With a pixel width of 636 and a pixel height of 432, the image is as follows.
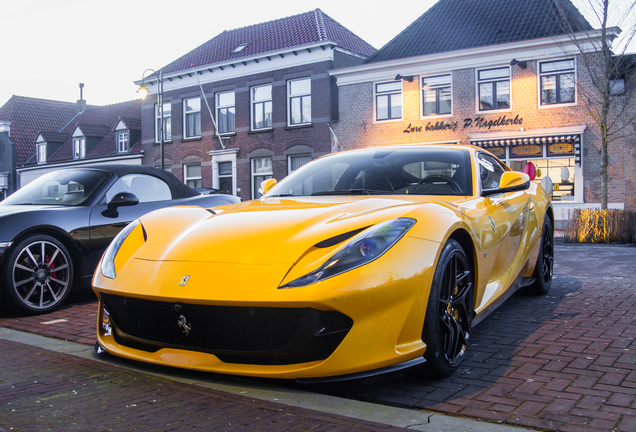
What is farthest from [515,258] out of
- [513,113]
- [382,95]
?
[382,95]

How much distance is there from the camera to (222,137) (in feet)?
98.7

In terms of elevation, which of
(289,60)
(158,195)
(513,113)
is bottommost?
(158,195)

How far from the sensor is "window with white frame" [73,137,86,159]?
38822 millimetres

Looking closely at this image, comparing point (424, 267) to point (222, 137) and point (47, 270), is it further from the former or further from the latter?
point (222, 137)

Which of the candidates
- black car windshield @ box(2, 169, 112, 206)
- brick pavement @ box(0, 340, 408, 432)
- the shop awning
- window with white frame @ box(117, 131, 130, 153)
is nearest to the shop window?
the shop awning

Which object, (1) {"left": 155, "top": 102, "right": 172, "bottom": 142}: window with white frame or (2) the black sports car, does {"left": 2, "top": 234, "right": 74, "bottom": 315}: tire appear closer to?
(2) the black sports car

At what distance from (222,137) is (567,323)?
2667cm

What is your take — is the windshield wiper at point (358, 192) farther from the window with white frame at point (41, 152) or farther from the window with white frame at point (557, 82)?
the window with white frame at point (41, 152)

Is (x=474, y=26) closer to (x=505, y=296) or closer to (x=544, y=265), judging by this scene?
(x=544, y=265)

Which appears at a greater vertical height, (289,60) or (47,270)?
(289,60)

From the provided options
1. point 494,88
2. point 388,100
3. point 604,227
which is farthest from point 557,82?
point 604,227

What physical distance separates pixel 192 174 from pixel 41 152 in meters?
16.1

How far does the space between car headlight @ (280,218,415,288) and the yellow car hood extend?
0.08 metres

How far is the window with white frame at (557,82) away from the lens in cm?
2117
